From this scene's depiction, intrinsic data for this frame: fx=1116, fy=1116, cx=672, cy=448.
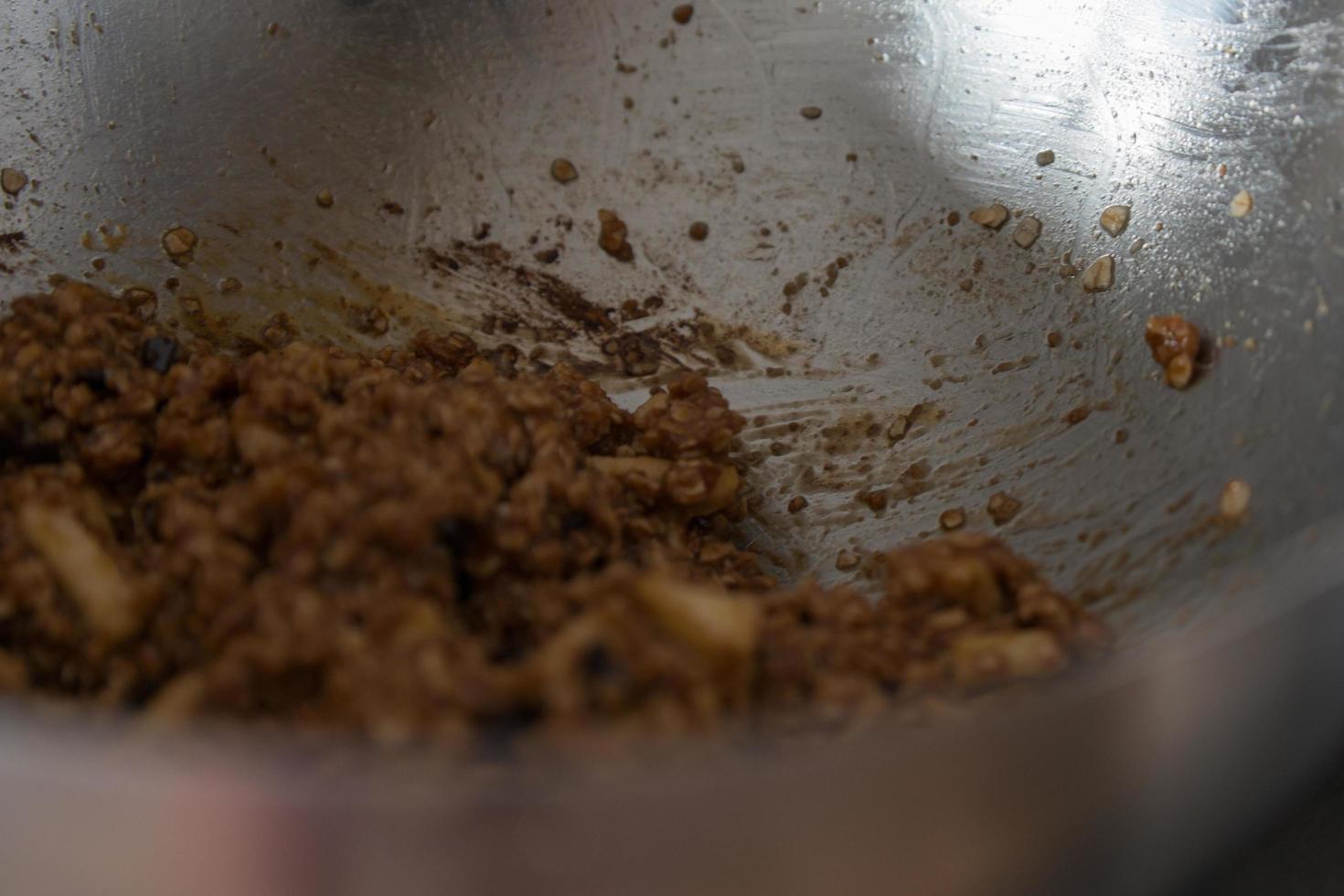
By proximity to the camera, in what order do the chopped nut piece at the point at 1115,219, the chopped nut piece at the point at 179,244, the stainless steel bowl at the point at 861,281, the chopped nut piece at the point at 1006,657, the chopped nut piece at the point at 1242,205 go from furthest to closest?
the chopped nut piece at the point at 179,244
the chopped nut piece at the point at 1115,219
the chopped nut piece at the point at 1242,205
the chopped nut piece at the point at 1006,657
the stainless steel bowl at the point at 861,281

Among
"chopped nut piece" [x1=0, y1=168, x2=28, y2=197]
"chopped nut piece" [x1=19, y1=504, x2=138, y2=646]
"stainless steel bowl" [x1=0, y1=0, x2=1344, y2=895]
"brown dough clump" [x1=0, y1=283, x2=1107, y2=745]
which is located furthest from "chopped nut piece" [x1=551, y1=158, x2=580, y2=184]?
"chopped nut piece" [x1=19, y1=504, x2=138, y2=646]

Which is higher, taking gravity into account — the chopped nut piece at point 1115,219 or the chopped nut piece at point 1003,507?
the chopped nut piece at point 1115,219

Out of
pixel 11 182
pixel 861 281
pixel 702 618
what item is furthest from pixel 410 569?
pixel 11 182

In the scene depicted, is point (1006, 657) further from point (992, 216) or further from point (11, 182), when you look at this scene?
point (11, 182)

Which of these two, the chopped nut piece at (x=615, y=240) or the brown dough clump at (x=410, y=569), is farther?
the chopped nut piece at (x=615, y=240)

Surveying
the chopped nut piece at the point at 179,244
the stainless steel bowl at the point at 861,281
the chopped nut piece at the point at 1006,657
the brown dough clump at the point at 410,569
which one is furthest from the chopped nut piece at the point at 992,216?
the chopped nut piece at the point at 179,244

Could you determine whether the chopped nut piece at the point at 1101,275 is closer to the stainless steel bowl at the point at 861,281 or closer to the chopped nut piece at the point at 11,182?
the stainless steel bowl at the point at 861,281

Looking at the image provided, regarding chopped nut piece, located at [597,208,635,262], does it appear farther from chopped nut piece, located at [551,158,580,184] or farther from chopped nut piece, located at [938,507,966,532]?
chopped nut piece, located at [938,507,966,532]
